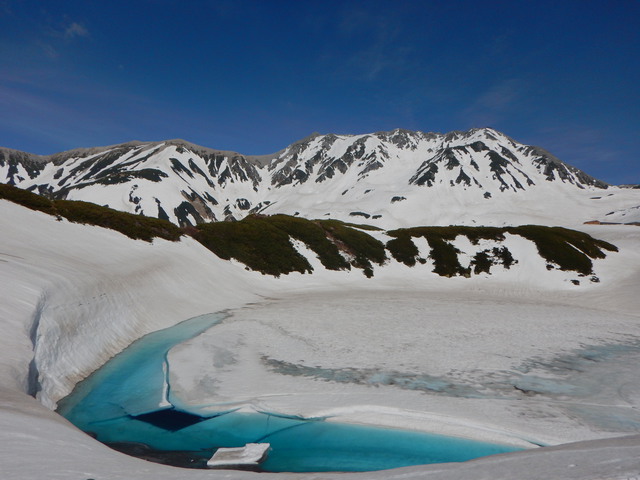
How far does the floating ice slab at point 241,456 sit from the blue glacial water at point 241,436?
8.0 inches

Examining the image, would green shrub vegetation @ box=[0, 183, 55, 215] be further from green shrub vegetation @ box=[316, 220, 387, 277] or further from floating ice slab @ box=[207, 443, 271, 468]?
green shrub vegetation @ box=[316, 220, 387, 277]

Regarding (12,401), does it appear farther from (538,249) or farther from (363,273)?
(538,249)

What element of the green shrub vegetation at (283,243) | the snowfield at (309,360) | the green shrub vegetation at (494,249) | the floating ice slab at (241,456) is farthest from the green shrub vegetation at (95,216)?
the green shrub vegetation at (494,249)

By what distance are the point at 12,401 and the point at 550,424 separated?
12283mm

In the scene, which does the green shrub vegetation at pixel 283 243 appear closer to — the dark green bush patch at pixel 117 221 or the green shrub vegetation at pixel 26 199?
the dark green bush patch at pixel 117 221

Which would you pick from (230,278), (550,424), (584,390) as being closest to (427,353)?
(584,390)

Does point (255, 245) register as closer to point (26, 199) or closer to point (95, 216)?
point (95, 216)

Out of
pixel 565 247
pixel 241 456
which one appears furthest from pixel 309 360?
pixel 565 247

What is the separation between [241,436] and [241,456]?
130cm

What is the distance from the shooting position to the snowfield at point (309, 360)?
17.1 ft

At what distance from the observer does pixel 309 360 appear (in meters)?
14.5

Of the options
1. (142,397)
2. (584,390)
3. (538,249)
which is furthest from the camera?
(538,249)

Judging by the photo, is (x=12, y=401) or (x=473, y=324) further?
(x=473, y=324)

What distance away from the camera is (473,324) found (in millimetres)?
22391
